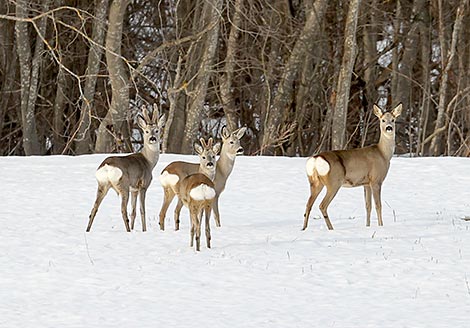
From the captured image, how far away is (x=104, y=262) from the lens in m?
9.48

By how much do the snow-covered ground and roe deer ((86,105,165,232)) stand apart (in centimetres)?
32

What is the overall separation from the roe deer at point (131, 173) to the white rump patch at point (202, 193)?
125 centimetres

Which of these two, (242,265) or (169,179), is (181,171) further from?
(242,265)

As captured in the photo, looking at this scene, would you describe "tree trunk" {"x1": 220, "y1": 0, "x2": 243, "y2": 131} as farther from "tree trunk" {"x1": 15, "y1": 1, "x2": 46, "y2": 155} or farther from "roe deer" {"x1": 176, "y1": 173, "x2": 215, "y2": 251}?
"roe deer" {"x1": 176, "y1": 173, "x2": 215, "y2": 251}

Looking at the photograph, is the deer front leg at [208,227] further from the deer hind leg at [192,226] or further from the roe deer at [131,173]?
the roe deer at [131,173]

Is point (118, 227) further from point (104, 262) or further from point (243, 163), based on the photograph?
point (243, 163)

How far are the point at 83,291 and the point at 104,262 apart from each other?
1.04m

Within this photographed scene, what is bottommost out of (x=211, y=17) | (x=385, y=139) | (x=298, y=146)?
(x=298, y=146)

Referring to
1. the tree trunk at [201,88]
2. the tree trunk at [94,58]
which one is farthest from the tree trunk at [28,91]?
the tree trunk at [201,88]

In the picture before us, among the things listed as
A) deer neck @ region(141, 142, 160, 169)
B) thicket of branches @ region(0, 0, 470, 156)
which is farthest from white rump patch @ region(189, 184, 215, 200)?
thicket of branches @ region(0, 0, 470, 156)

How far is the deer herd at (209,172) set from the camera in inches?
426

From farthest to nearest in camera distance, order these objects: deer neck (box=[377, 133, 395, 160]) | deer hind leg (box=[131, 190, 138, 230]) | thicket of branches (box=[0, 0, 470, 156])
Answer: thicket of branches (box=[0, 0, 470, 156])
deer neck (box=[377, 133, 395, 160])
deer hind leg (box=[131, 190, 138, 230])

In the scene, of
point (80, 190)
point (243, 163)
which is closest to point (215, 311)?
point (80, 190)

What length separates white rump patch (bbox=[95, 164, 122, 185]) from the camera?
10.8 meters
